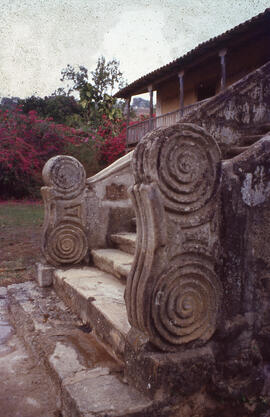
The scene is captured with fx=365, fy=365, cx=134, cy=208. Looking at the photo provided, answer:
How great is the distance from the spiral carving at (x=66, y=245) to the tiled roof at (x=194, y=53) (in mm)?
7362

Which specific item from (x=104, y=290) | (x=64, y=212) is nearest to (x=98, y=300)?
(x=104, y=290)

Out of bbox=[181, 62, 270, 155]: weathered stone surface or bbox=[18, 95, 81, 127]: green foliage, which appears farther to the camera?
bbox=[18, 95, 81, 127]: green foliage

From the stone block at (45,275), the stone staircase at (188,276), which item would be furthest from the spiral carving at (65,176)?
the stone staircase at (188,276)

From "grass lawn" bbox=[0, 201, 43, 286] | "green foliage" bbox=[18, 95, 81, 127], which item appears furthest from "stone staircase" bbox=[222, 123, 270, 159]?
"green foliage" bbox=[18, 95, 81, 127]

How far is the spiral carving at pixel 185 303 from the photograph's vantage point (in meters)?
1.76

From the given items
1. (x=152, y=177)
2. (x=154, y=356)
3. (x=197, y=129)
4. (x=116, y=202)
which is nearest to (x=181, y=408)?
(x=154, y=356)

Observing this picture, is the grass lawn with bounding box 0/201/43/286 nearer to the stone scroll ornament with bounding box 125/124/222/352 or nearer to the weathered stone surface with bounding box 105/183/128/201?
the weathered stone surface with bounding box 105/183/128/201

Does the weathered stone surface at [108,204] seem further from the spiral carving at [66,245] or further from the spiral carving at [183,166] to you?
the spiral carving at [183,166]

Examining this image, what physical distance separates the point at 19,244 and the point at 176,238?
5.26 m

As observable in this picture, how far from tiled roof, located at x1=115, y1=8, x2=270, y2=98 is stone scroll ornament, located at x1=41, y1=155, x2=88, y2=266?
706 cm

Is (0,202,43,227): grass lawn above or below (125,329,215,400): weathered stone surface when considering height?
above

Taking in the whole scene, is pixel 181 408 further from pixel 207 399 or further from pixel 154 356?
pixel 154 356

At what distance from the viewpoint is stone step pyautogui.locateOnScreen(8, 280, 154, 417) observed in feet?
5.53

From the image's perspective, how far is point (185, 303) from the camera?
1.81 m
